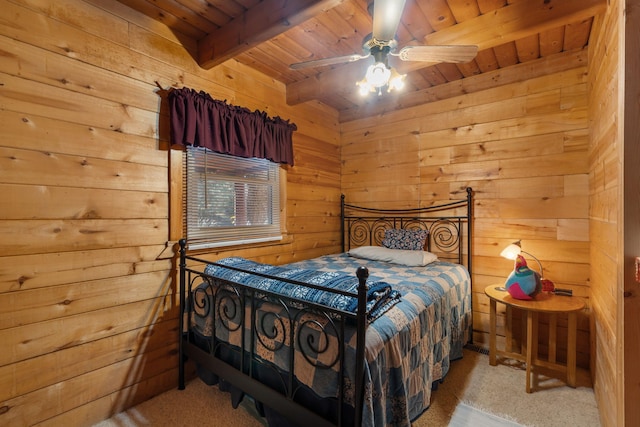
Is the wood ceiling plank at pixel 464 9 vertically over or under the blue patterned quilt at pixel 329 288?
over

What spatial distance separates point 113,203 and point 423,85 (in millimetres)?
2946

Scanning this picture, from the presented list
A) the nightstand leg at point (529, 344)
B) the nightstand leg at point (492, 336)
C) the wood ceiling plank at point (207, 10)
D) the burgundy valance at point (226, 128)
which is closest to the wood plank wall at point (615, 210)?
the nightstand leg at point (529, 344)

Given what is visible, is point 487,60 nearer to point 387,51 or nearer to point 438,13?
point 438,13

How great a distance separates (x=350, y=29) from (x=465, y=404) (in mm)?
2662

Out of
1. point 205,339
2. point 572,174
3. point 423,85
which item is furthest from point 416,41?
point 205,339

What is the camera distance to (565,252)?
7.81ft

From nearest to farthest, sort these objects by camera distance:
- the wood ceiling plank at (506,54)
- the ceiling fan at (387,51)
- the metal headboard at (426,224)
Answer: the ceiling fan at (387,51), the wood ceiling plank at (506,54), the metal headboard at (426,224)

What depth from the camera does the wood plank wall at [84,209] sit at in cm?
149

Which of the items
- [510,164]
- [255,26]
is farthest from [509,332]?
[255,26]

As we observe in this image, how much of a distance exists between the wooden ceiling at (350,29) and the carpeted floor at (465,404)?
237cm

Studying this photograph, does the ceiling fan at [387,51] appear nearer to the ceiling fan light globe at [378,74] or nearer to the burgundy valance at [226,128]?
the ceiling fan light globe at [378,74]

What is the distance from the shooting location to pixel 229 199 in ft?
8.09

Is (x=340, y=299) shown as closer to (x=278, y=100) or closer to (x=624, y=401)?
(x=624, y=401)

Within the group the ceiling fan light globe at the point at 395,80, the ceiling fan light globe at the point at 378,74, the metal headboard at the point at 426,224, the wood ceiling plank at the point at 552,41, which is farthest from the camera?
the metal headboard at the point at 426,224
